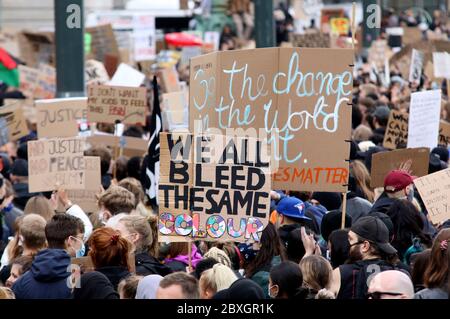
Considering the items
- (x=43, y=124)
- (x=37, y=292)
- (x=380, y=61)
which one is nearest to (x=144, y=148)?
(x=43, y=124)

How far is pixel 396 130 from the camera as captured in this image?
12.0 metres

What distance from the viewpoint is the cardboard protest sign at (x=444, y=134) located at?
12.3 meters

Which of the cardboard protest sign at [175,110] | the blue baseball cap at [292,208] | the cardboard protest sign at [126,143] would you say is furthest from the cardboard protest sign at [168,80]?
the blue baseball cap at [292,208]

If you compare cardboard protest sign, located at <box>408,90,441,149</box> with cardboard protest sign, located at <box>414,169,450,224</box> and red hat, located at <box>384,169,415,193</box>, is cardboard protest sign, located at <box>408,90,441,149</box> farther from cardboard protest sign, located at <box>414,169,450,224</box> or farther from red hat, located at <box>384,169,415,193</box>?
cardboard protest sign, located at <box>414,169,450,224</box>

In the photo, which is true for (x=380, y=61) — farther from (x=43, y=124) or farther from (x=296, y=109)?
(x=296, y=109)

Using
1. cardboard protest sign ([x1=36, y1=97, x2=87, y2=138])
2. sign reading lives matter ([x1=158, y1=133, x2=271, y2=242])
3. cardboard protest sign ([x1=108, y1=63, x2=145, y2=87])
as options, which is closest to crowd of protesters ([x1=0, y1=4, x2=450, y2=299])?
sign reading lives matter ([x1=158, y1=133, x2=271, y2=242])

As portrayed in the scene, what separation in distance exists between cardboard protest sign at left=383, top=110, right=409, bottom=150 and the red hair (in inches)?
228

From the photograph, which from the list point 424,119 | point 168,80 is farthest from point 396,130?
point 168,80

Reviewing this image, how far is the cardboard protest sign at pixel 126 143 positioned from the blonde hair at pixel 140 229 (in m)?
5.06

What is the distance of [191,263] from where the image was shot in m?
7.30

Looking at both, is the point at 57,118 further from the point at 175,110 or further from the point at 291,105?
the point at 291,105

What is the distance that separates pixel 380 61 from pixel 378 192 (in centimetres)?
1234

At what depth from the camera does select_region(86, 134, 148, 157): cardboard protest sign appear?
12.3m

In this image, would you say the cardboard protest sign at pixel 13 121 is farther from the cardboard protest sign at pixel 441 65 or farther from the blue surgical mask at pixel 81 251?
the cardboard protest sign at pixel 441 65
